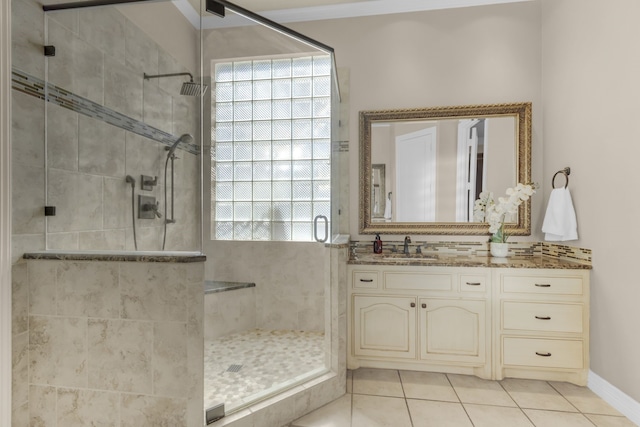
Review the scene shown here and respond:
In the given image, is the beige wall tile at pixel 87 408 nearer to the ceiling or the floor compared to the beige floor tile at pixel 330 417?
nearer to the ceiling

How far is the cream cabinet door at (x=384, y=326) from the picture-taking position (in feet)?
7.81

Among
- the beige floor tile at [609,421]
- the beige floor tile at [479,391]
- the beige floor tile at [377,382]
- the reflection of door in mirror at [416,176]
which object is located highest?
the reflection of door in mirror at [416,176]

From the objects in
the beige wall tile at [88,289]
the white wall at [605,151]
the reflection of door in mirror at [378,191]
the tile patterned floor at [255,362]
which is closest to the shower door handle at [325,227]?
the tile patterned floor at [255,362]

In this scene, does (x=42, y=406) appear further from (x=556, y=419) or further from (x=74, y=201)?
(x=556, y=419)

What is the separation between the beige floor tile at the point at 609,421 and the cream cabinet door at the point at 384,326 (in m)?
1.01

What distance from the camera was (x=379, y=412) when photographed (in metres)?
1.93

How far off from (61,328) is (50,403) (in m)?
0.36

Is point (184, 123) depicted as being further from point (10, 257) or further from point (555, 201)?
point (555, 201)

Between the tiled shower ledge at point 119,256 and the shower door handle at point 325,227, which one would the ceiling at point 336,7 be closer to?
the shower door handle at point 325,227

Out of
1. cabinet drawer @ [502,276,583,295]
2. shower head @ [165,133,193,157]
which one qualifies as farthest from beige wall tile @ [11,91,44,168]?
cabinet drawer @ [502,276,583,295]

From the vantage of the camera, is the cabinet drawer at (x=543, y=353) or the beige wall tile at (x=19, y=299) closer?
the beige wall tile at (x=19, y=299)

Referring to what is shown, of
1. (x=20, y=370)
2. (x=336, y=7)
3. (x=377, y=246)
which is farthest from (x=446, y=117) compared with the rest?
(x=20, y=370)

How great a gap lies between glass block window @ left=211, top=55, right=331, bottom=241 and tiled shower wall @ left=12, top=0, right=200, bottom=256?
154 millimetres

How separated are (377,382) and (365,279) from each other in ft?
2.27
